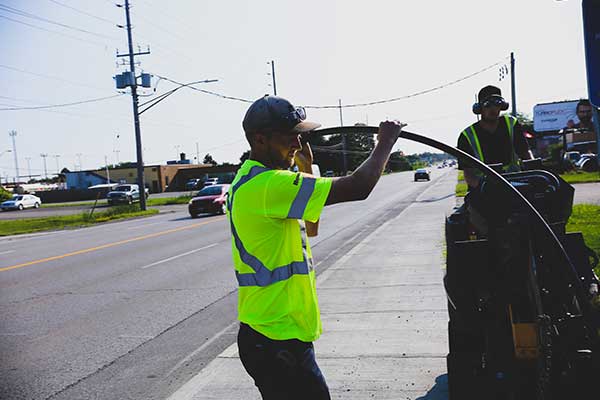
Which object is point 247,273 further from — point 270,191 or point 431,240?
point 431,240

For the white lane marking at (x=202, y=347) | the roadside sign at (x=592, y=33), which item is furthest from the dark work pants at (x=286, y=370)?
the roadside sign at (x=592, y=33)

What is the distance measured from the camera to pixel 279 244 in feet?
9.09

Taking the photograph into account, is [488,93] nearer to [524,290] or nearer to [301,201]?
[524,290]

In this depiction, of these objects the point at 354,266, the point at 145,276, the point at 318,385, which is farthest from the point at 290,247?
the point at 145,276

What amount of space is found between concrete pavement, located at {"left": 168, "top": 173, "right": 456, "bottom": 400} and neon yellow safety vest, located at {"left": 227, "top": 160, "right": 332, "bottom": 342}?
2.23m

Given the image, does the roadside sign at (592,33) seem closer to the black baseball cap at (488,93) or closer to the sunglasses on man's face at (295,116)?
the black baseball cap at (488,93)

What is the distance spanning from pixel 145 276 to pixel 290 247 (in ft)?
31.5

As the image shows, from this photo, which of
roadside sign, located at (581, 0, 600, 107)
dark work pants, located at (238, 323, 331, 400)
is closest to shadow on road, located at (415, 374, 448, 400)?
dark work pants, located at (238, 323, 331, 400)

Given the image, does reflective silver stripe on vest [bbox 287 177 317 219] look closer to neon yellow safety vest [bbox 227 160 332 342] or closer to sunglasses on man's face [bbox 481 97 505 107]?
neon yellow safety vest [bbox 227 160 332 342]

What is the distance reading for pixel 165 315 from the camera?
8422mm

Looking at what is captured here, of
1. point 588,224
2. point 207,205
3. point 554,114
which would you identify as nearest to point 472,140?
point 588,224

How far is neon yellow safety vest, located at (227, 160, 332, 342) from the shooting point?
8.80ft

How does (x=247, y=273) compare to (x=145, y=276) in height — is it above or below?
above

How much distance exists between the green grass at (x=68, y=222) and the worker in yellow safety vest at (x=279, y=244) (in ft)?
92.4
